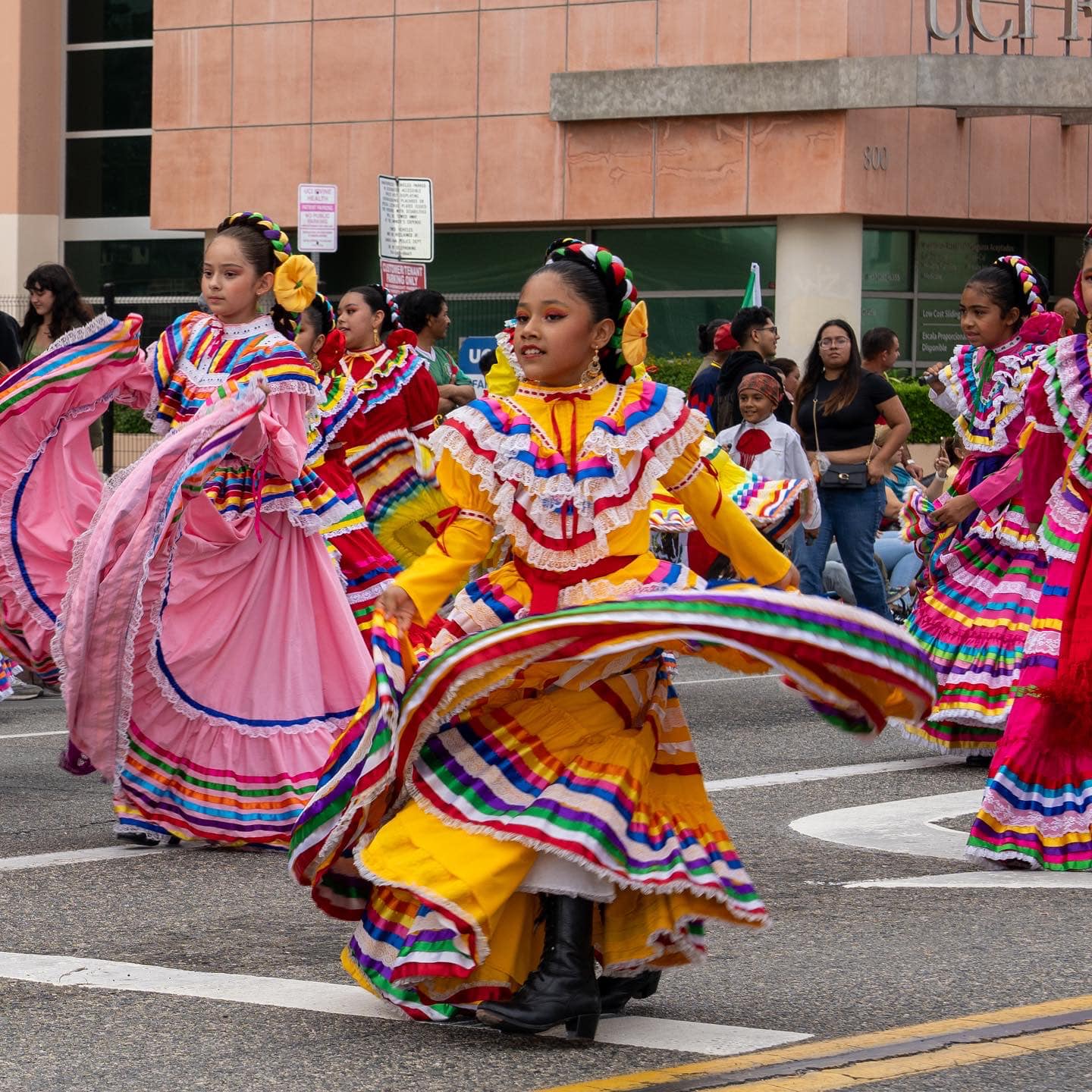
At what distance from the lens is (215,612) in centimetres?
781

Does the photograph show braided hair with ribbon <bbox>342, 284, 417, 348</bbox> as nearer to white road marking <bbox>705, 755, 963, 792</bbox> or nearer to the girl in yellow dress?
white road marking <bbox>705, 755, 963, 792</bbox>

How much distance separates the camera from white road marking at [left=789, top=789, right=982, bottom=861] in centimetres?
753

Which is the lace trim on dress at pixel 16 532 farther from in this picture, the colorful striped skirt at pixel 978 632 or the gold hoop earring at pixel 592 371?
the colorful striped skirt at pixel 978 632

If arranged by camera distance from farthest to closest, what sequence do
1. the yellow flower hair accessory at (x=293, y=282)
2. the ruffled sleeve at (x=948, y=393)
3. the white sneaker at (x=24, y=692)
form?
the white sneaker at (x=24, y=692), the ruffled sleeve at (x=948, y=393), the yellow flower hair accessory at (x=293, y=282)

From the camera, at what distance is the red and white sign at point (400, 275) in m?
17.8

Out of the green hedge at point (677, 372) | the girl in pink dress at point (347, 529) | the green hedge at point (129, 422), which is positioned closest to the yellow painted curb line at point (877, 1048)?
the girl in pink dress at point (347, 529)

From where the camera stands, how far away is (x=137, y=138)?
120 ft

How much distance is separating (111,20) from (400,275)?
20463 millimetres

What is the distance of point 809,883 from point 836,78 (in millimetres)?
21783

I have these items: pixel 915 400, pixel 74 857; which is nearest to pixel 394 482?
pixel 74 857

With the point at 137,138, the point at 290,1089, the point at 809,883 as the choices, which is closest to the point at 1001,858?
the point at 809,883

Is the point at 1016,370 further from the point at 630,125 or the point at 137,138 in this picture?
the point at 137,138

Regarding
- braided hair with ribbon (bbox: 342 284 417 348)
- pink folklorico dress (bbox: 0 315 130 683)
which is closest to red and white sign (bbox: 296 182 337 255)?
braided hair with ribbon (bbox: 342 284 417 348)

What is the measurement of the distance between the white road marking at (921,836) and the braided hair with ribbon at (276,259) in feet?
8.18
